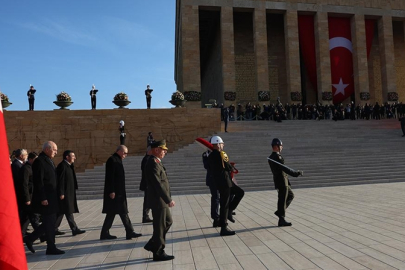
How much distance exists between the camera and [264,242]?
5.04m

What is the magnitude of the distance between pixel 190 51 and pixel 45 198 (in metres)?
22.2

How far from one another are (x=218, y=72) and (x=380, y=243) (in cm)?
2637

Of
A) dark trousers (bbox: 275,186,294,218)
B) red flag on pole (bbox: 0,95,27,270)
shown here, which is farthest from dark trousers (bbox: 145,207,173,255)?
red flag on pole (bbox: 0,95,27,270)

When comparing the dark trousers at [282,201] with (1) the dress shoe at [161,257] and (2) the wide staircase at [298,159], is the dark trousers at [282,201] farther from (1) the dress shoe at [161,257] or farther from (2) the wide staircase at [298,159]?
(2) the wide staircase at [298,159]

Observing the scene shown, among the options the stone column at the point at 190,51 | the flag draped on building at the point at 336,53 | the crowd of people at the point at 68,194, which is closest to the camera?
the crowd of people at the point at 68,194

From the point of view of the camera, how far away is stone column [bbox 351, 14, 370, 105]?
2855 cm

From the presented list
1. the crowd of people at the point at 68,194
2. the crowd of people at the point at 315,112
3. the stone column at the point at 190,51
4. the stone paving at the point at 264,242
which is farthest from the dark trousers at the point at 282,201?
the stone column at the point at 190,51

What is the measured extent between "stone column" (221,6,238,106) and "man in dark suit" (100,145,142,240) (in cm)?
2122

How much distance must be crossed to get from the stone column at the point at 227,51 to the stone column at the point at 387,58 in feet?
45.3

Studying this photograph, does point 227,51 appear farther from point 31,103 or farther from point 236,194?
point 236,194

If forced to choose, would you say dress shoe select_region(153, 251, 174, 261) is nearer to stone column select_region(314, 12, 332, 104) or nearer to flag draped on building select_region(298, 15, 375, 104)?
stone column select_region(314, 12, 332, 104)

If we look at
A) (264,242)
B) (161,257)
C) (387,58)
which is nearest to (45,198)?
(161,257)

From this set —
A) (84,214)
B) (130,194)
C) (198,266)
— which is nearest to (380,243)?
(198,266)

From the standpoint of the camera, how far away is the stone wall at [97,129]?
1762cm
